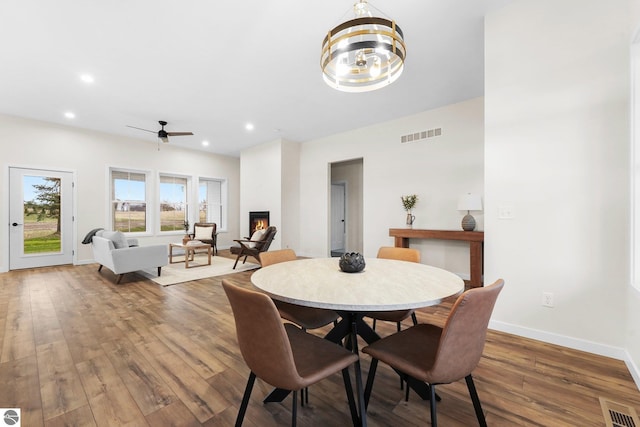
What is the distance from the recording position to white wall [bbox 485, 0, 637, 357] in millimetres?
2000

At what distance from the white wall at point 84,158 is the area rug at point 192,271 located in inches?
75.9

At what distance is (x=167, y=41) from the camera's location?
2.82 metres

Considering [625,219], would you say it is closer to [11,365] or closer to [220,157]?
[11,365]

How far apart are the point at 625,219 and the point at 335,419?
2.46m

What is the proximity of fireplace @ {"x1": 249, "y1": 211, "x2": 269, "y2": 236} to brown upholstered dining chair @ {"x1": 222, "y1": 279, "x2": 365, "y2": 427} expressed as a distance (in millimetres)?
5634

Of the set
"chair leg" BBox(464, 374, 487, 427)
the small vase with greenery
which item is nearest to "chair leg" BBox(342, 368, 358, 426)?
"chair leg" BBox(464, 374, 487, 427)

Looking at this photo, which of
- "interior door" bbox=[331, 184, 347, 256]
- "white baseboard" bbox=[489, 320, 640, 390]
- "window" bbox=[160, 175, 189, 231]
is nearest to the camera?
"white baseboard" bbox=[489, 320, 640, 390]

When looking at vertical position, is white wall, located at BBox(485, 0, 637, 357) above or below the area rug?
above

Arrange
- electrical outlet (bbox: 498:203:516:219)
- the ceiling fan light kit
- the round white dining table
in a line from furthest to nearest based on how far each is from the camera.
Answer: electrical outlet (bbox: 498:203:516:219) < the ceiling fan light kit < the round white dining table

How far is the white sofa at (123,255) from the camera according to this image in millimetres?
4113

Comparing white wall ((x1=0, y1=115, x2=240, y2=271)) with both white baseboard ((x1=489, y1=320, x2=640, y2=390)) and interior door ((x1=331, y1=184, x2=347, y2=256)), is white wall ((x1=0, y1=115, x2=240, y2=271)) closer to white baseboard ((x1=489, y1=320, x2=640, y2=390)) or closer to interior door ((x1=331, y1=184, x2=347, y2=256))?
interior door ((x1=331, y1=184, x2=347, y2=256))

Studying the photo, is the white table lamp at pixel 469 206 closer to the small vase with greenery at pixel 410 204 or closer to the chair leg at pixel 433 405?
the small vase with greenery at pixel 410 204

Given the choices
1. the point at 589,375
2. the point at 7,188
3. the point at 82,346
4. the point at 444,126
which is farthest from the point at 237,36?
the point at 7,188

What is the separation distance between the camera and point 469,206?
12.8 feet
